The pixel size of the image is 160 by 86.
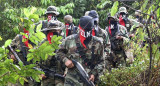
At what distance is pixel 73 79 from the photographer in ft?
17.0

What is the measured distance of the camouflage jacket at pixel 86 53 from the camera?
5223 millimetres

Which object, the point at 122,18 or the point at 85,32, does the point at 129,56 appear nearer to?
the point at 122,18

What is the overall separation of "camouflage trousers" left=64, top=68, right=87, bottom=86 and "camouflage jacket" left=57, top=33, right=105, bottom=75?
0.23 meters

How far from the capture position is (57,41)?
9.57 ft

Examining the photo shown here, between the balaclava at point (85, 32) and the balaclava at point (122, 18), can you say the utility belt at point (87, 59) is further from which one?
the balaclava at point (122, 18)

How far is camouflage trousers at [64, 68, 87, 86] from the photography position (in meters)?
5.13

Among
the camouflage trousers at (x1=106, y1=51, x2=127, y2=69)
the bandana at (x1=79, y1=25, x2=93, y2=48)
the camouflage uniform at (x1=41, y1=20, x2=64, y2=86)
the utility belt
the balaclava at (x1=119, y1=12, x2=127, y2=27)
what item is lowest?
the camouflage trousers at (x1=106, y1=51, x2=127, y2=69)

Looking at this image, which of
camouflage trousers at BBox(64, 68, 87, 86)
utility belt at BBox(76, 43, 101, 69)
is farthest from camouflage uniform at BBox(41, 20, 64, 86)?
utility belt at BBox(76, 43, 101, 69)

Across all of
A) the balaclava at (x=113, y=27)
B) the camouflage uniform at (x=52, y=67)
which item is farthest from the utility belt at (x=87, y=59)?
the balaclava at (x=113, y=27)

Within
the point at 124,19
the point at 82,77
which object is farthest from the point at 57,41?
the point at 124,19

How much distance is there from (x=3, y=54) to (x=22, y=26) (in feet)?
1.15

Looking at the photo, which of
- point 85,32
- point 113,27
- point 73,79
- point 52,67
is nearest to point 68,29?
point 113,27

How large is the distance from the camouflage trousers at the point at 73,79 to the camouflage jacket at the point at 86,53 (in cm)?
23

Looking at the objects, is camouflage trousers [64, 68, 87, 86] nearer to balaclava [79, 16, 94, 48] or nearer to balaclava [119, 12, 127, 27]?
balaclava [79, 16, 94, 48]
